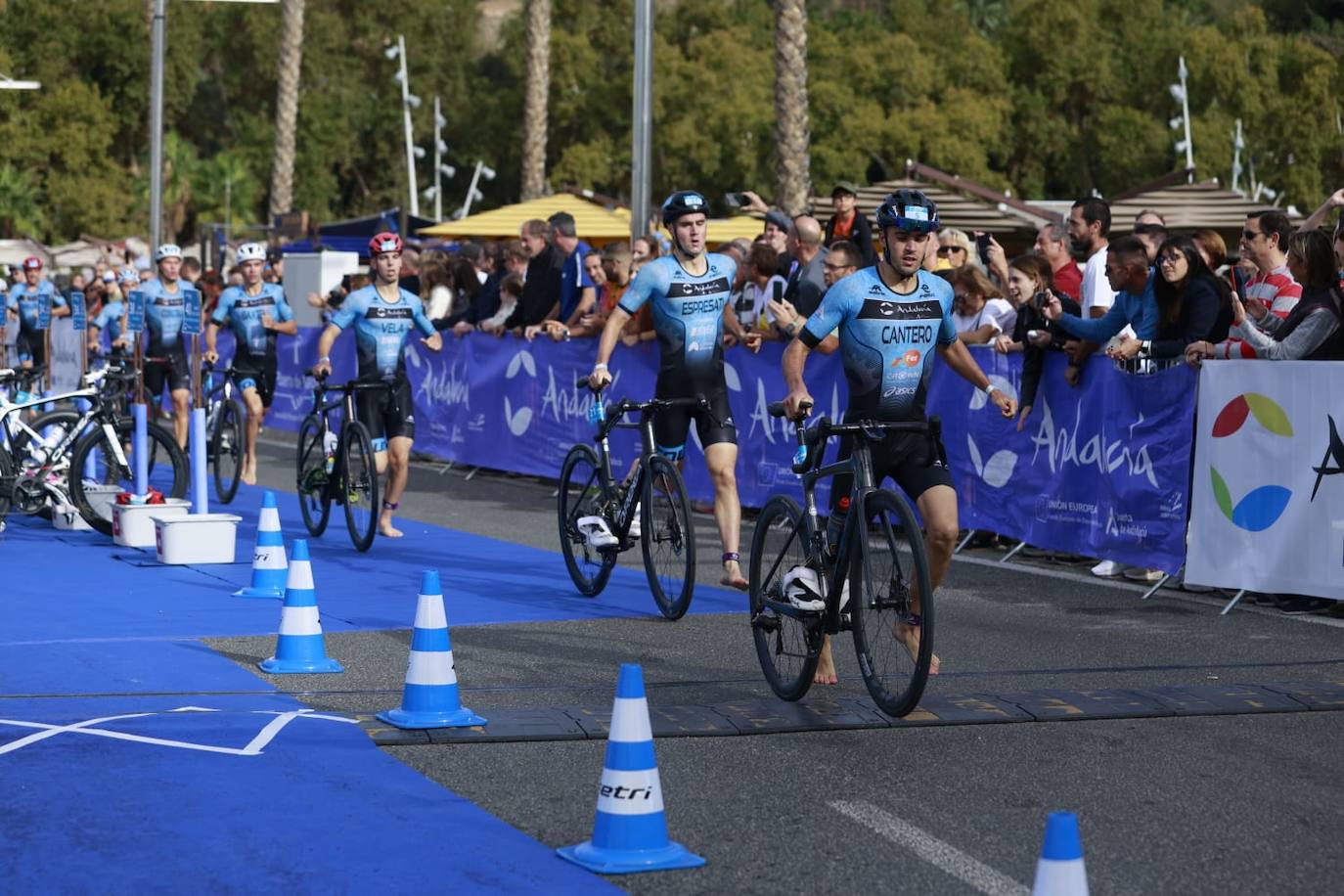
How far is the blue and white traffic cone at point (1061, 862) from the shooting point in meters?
3.79

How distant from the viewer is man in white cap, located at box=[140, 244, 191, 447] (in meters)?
18.9

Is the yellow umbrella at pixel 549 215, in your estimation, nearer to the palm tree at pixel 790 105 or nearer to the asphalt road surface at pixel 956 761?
the palm tree at pixel 790 105

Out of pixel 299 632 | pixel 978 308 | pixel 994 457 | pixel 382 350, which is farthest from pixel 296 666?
pixel 978 308

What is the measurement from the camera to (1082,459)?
40.7 ft

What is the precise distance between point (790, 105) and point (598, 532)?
15.2m

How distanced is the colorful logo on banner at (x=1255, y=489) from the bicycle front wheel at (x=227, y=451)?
8.64m

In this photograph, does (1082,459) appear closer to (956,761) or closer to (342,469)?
(342,469)

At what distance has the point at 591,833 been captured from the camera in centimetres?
599

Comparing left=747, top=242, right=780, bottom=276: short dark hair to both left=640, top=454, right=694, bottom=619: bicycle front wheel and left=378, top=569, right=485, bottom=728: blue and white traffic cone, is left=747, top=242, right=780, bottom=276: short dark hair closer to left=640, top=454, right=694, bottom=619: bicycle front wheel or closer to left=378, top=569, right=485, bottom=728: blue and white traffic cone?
left=640, top=454, right=694, bottom=619: bicycle front wheel

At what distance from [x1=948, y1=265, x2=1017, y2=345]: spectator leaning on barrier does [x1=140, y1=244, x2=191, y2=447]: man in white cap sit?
310 inches

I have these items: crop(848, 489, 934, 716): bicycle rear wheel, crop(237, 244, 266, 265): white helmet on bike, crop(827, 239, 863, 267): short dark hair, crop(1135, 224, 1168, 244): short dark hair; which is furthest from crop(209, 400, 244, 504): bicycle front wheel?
crop(848, 489, 934, 716): bicycle rear wheel

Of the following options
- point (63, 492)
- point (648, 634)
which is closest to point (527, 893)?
point (648, 634)

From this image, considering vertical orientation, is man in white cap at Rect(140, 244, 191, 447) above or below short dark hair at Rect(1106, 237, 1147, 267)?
below

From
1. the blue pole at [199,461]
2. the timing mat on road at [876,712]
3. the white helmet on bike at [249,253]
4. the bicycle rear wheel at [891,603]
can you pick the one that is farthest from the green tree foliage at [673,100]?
the bicycle rear wheel at [891,603]
